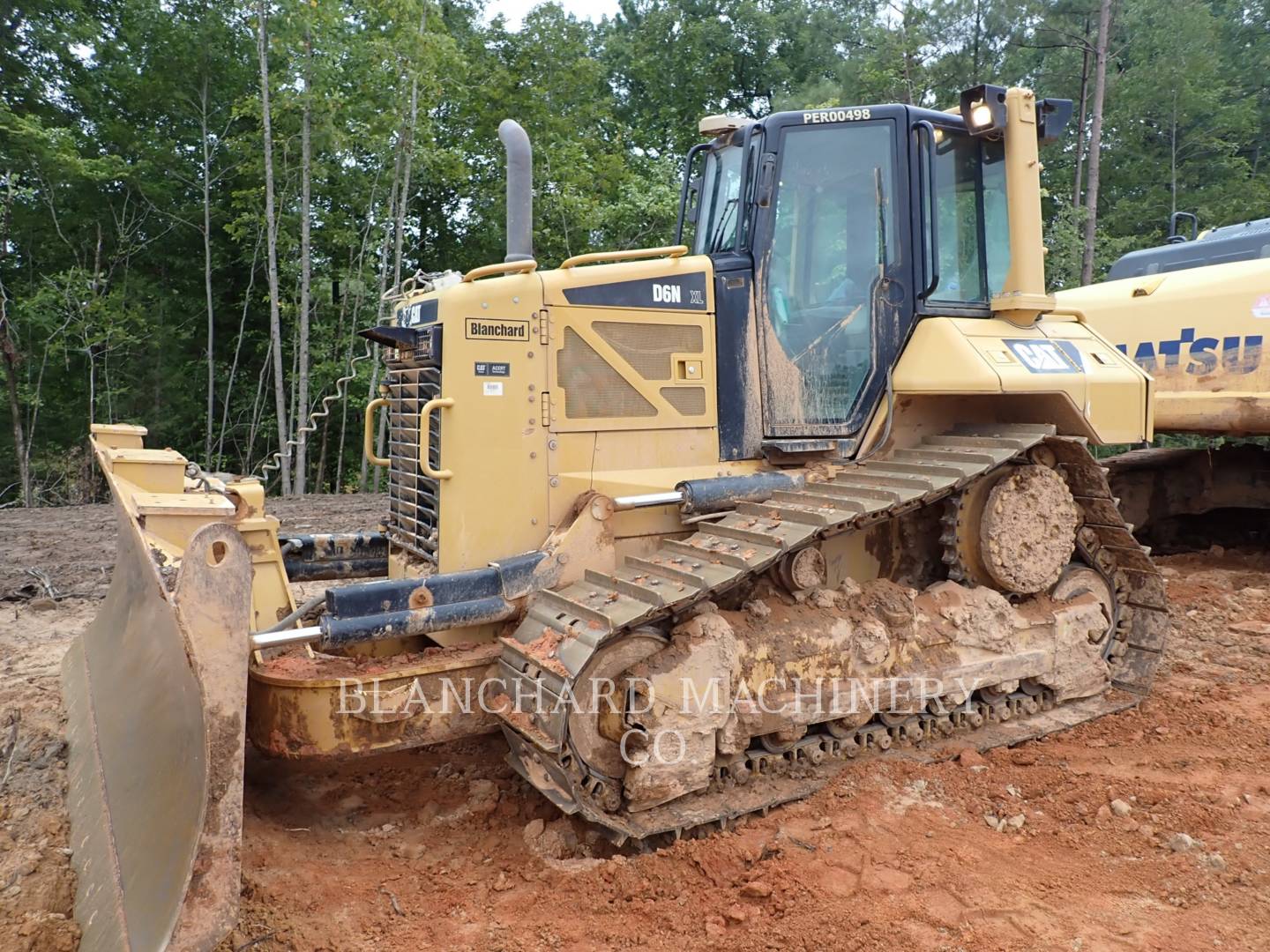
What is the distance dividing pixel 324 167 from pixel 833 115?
1290 centimetres

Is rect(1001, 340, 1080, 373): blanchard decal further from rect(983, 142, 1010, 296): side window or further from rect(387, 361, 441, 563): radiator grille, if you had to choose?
rect(387, 361, 441, 563): radiator grille

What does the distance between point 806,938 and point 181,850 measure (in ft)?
6.06

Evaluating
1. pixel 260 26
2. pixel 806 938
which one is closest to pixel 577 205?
pixel 260 26

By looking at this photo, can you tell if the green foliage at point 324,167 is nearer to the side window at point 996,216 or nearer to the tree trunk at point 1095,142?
the tree trunk at point 1095,142

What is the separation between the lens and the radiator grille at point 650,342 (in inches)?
167

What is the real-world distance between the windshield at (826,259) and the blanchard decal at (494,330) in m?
1.16

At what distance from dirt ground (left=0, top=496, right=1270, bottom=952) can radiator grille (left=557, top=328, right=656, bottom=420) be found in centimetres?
165

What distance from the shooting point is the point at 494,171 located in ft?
61.8

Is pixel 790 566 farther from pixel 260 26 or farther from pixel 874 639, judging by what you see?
pixel 260 26

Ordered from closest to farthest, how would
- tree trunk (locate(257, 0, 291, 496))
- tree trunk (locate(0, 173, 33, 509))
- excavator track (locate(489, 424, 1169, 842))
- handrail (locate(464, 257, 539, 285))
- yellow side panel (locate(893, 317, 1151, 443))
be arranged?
excavator track (locate(489, 424, 1169, 842))
handrail (locate(464, 257, 539, 285))
yellow side panel (locate(893, 317, 1151, 443))
tree trunk (locate(257, 0, 291, 496))
tree trunk (locate(0, 173, 33, 509))

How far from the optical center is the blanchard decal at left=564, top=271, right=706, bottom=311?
418 cm

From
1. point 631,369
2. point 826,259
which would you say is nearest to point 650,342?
point 631,369

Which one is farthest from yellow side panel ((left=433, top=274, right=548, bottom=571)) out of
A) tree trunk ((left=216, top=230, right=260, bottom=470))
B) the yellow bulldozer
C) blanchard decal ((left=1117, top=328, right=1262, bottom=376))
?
tree trunk ((left=216, top=230, right=260, bottom=470))

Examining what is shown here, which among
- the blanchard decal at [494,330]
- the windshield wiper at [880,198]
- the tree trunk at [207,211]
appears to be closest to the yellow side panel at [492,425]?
the blanchard decal at [494,330]
